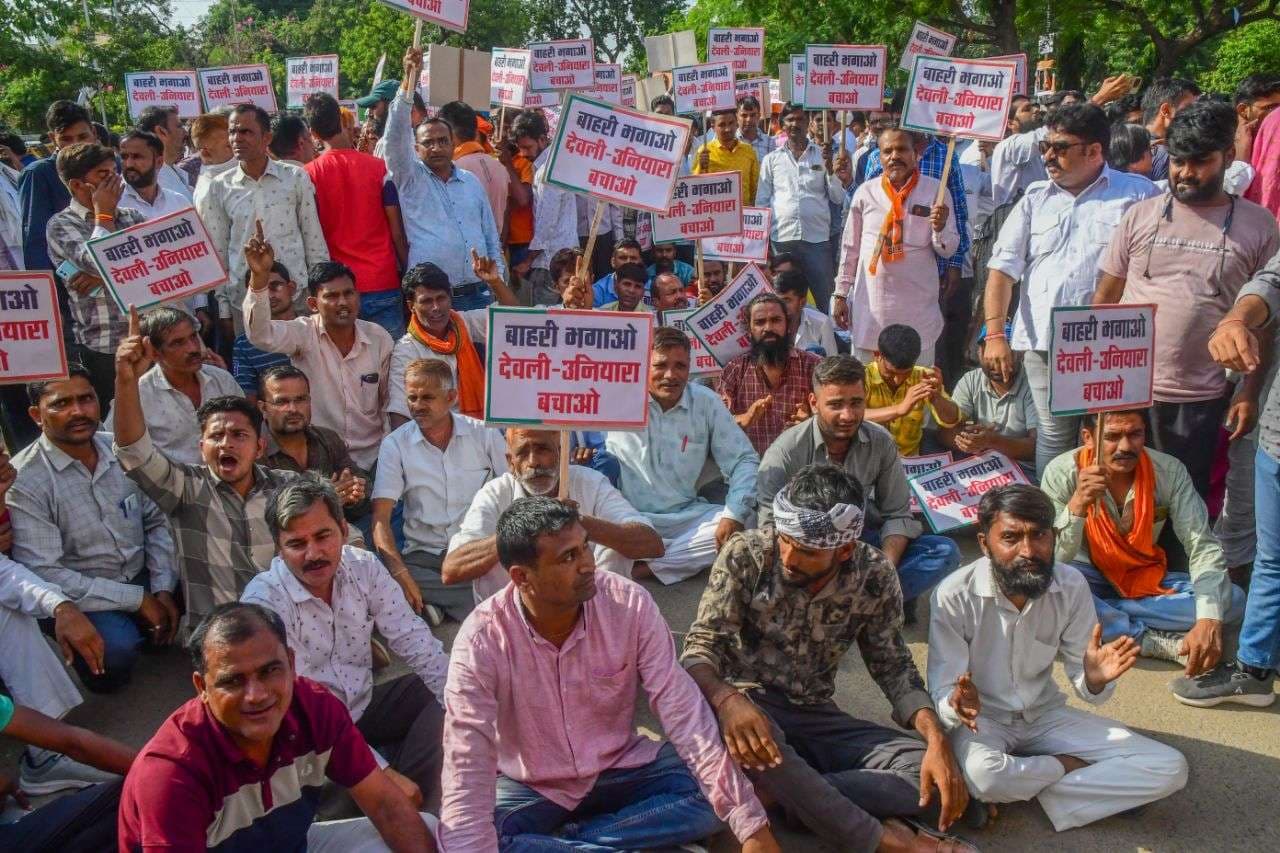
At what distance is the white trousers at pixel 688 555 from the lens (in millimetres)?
5656

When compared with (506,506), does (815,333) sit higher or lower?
higher

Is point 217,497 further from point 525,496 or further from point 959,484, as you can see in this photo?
point 959,484

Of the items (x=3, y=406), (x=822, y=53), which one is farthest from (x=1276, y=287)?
(x=3, y=406)

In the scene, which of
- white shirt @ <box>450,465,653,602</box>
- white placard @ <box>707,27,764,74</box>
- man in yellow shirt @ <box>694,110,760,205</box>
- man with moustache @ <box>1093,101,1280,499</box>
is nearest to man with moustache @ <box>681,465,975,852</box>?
white shirt @ <box>450,465,653,602</box>

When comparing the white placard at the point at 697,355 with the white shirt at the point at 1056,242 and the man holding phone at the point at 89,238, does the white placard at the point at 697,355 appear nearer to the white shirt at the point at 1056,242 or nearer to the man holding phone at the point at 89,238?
the white shirt at the point at 1056,242

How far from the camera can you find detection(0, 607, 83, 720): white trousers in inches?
165

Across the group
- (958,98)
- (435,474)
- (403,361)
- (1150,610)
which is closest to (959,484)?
(1150,610)

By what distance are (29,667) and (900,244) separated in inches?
202

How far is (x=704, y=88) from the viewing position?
10.7 metres

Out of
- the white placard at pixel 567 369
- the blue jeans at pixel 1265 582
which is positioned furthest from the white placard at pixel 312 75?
the blue jeans at pixel 1265 582

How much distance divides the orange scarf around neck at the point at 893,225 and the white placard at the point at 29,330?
15.0 ft

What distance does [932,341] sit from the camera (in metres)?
7.23

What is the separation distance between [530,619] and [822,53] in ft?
22.3

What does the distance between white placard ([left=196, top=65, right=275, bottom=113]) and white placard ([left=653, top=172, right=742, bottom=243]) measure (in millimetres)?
4184
